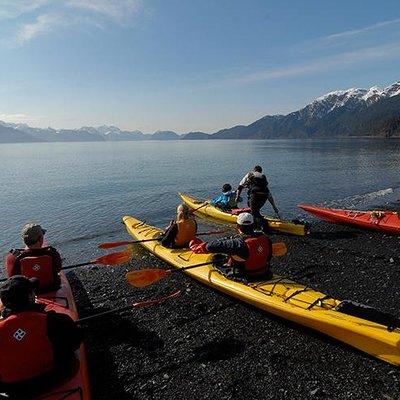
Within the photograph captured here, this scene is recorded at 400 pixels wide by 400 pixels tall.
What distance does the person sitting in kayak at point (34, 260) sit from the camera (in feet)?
27.3

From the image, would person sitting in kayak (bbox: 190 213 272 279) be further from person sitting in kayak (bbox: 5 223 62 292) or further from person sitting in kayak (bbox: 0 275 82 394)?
person sitting in kayak (bbox: 0 275 82 394)

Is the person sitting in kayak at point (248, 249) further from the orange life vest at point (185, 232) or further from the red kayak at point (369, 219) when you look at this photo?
the red kayak at point (369, 219)

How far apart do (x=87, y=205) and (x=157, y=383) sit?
24444 mm

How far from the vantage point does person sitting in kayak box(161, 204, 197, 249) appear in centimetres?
1254

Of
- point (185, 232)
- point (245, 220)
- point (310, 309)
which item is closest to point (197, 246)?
point (185, 232)

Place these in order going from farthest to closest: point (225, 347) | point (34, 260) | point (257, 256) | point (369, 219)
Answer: point (369, 219)
point (257, 256)
point (34, 260)
point (225, 347)

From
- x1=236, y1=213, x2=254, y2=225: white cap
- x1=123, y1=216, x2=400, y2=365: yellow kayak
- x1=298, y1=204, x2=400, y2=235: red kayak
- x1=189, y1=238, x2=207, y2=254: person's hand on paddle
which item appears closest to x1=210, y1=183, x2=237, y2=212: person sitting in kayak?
x1=298, y1=204, x2=400, y2=235: red kayak

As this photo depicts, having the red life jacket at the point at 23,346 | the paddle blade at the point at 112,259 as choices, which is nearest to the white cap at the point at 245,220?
the red life jacket at the point at 23,346

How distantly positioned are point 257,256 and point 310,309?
176cm

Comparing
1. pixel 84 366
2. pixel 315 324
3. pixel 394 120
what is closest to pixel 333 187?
pixel 315 324

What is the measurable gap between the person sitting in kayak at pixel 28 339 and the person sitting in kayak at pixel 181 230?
731 cm

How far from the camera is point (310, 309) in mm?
8102

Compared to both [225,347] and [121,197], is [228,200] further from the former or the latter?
[121,197]

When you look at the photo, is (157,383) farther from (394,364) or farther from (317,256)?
(317,256)
